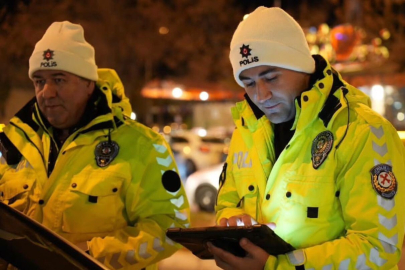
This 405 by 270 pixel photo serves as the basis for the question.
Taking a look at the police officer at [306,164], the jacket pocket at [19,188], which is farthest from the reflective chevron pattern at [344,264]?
the jacket pocket at [19,188]

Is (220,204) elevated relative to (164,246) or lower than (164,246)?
elevated

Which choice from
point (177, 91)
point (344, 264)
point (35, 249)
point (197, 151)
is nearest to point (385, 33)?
point (177, 91)

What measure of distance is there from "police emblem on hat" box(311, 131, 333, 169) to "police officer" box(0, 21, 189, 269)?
97 centimetres

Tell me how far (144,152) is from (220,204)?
56 cm

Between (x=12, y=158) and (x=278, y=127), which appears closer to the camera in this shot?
(x=278, y=127)

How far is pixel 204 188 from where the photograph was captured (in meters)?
10.5

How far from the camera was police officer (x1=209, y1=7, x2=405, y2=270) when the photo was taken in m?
1.90

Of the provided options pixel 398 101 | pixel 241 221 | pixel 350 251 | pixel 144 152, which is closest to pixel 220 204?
pixel 241 221

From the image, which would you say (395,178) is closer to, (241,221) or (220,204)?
(241,221)

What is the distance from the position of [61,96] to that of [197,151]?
41.7 ft

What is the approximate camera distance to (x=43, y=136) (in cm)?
A: 297

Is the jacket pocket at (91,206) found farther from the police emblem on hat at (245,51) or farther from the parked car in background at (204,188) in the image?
the parked car in background at (204,188)

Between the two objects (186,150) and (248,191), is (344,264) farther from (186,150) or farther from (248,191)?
(186,150)

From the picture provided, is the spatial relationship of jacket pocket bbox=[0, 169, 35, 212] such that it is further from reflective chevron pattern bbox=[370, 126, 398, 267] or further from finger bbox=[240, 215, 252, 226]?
reflective chevron pattern bbox=[370, 126, 398, 267]
